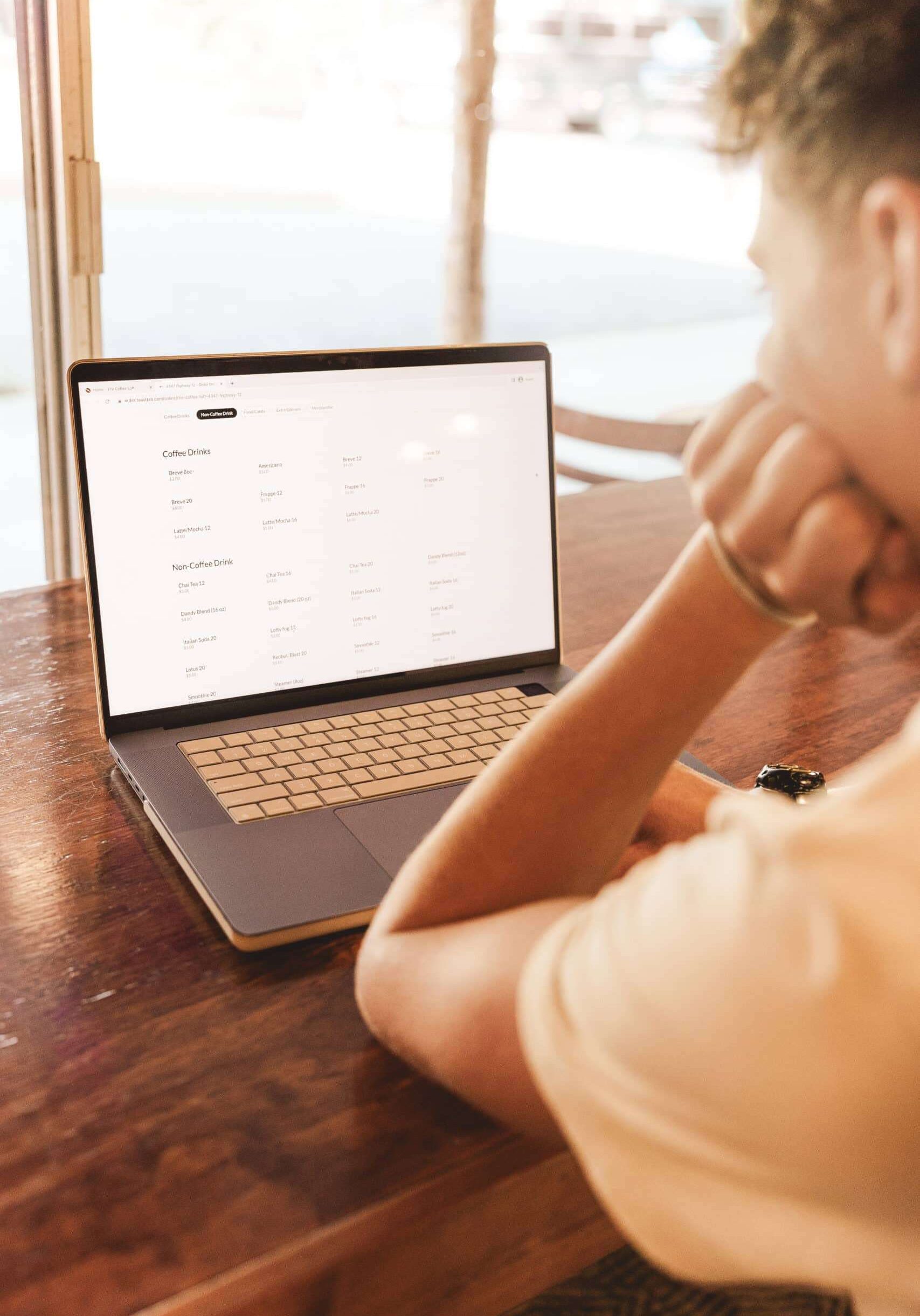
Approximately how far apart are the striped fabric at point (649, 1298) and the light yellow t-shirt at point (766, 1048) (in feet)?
1.30

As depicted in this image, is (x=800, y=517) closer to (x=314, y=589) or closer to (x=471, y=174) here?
(x=314, y=589)

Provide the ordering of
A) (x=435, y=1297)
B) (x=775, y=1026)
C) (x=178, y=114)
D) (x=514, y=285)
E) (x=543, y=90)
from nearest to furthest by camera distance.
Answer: (x=775, y=1026) < (x=435, y=1297) < (x=178, y=114) < (x=543, y=90) < (x=514, y=285)

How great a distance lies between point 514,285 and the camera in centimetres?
774

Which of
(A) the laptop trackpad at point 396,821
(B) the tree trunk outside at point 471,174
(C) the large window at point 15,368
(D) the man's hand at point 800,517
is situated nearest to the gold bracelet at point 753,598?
(D) the man's hand at point 800,517

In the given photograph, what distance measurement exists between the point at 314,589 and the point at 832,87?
0.57 metres

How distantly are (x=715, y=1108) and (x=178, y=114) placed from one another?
10.2 ft

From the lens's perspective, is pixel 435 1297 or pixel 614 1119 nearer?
pixel 614 1119

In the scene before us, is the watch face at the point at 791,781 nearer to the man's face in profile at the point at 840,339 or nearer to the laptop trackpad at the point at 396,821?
the laptop trackpad at the point at 396,821

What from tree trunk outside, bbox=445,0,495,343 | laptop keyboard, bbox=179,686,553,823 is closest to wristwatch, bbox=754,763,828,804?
laptop keyboard, bbox=179,686,553,823

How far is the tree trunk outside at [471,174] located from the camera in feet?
9.52

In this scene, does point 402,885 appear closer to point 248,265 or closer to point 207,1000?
point 207,1000

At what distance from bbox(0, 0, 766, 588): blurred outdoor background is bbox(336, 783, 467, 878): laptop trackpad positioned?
1.28 ft

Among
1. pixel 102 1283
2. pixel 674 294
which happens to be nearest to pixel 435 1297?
pixel 102 1283

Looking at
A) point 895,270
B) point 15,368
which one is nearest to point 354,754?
point 895,270
